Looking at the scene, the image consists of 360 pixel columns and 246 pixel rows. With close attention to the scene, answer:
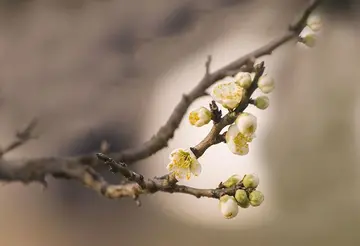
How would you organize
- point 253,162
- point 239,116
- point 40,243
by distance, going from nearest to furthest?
point 239,116
point 253,162
point 40,243

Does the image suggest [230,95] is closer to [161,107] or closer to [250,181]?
[250,181]

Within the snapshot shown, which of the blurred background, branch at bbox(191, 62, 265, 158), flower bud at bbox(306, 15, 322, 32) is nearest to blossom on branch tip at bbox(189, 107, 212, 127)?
branch at bbox(191, 62, 265, 158)

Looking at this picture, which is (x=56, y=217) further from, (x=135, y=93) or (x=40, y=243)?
(x=135, y=93)

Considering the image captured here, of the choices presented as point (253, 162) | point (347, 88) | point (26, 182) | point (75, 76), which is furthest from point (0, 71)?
point (347, 88)

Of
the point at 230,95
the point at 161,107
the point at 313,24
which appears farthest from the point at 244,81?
the point at 161,107

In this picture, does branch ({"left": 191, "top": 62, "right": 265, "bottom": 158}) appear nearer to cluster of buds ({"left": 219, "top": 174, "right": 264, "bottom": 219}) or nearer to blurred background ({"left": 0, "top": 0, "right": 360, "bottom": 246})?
cluster of buds ({"left": 219, "top": 174, "right": 264, "bottom": 219})

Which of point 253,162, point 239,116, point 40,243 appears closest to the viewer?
point 239,116

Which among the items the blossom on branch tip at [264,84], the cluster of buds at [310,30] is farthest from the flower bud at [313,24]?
the blossom on branch tip at [264,84]

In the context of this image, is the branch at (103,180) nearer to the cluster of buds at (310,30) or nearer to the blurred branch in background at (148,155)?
the blurred branch in background at (148,155)
